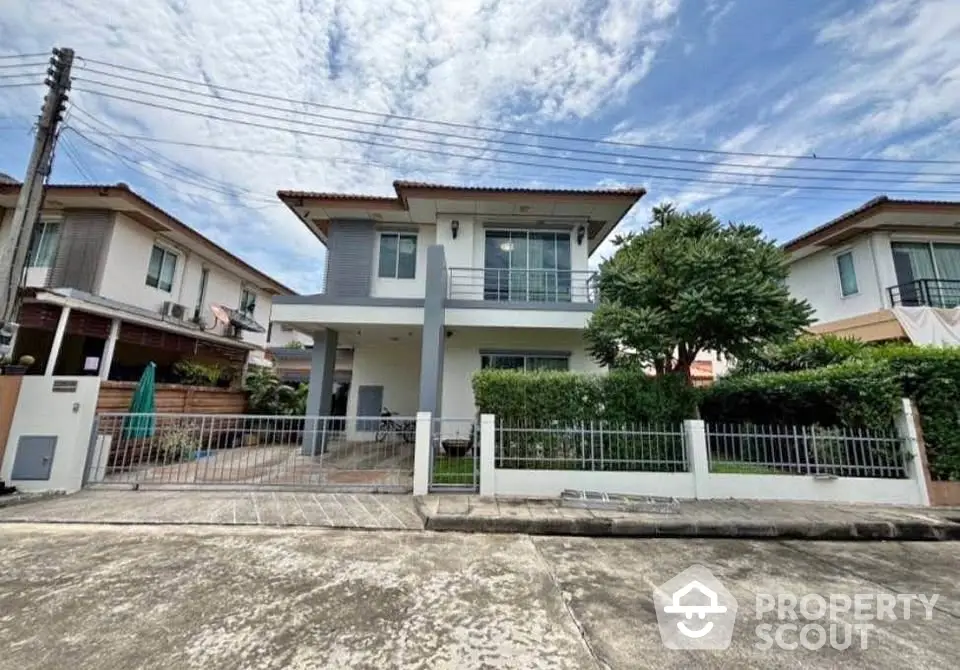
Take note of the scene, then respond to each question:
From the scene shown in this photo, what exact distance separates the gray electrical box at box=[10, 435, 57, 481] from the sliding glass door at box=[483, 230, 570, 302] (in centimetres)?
940

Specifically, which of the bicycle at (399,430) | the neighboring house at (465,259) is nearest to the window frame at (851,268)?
the neighboring house at (465,259)

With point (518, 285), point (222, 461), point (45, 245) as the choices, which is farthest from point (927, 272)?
point (45, 245)

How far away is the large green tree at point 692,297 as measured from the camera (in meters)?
6.92

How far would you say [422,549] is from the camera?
474cm

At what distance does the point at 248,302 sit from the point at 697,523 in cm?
1895

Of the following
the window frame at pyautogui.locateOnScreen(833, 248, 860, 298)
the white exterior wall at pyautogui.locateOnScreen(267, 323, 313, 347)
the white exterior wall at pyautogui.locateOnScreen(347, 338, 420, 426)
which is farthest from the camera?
the white exterior wall at pyautogui.locateOnScreen(267, 323, 313, 347)

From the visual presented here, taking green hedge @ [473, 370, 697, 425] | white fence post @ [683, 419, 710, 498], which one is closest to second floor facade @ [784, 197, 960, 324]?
green hedge @ [473, 370, 697, 425]

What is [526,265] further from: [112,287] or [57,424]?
[112,287]

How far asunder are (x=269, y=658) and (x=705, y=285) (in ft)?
24.8

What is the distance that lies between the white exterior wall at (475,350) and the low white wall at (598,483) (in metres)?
4.44

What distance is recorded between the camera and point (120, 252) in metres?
11.7

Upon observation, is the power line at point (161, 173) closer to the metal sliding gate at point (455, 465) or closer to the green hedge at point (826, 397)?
the metal sliding gate at point (455, 465)

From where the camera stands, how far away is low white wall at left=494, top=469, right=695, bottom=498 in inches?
268

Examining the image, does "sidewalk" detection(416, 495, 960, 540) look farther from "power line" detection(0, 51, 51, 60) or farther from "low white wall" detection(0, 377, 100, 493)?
"power line" detection(0, 51, 51, 60)
